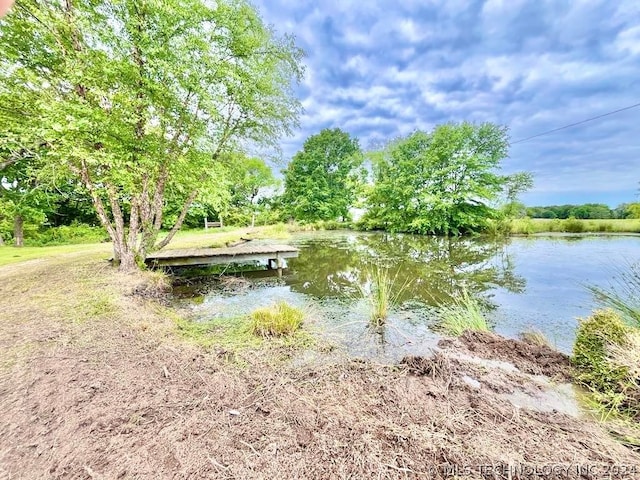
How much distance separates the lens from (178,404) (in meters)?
1.94

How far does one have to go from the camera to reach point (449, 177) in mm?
15617

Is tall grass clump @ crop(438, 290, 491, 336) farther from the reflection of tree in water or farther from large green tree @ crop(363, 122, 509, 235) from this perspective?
large green tree @ crop(363, 122, 509, 235)

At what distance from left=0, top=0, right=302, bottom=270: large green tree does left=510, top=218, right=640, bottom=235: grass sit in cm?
1647

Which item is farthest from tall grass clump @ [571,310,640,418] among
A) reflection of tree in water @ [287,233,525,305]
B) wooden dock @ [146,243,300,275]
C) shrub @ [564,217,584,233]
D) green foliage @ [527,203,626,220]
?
green foliage @ [527,203,626,220]

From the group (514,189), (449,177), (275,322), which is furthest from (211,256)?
(514,189)

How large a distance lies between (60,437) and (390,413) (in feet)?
6.86

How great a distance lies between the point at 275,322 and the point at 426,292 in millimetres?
3709

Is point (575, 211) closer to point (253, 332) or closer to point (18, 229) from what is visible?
point (253, 332)

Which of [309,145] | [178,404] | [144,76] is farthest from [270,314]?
[309,145]

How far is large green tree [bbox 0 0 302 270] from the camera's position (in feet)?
15.3

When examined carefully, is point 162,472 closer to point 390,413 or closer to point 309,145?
point 390,413

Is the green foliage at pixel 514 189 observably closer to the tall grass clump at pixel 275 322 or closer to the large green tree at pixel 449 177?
the large green tree at pixel 449 177

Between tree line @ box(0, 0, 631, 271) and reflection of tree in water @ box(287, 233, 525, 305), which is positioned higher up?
tree line @ box(0, 0, 631, 271)

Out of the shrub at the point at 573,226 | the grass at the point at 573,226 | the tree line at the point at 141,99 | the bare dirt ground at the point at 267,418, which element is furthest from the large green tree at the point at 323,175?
the bare dirt ground at the point at 267,418
